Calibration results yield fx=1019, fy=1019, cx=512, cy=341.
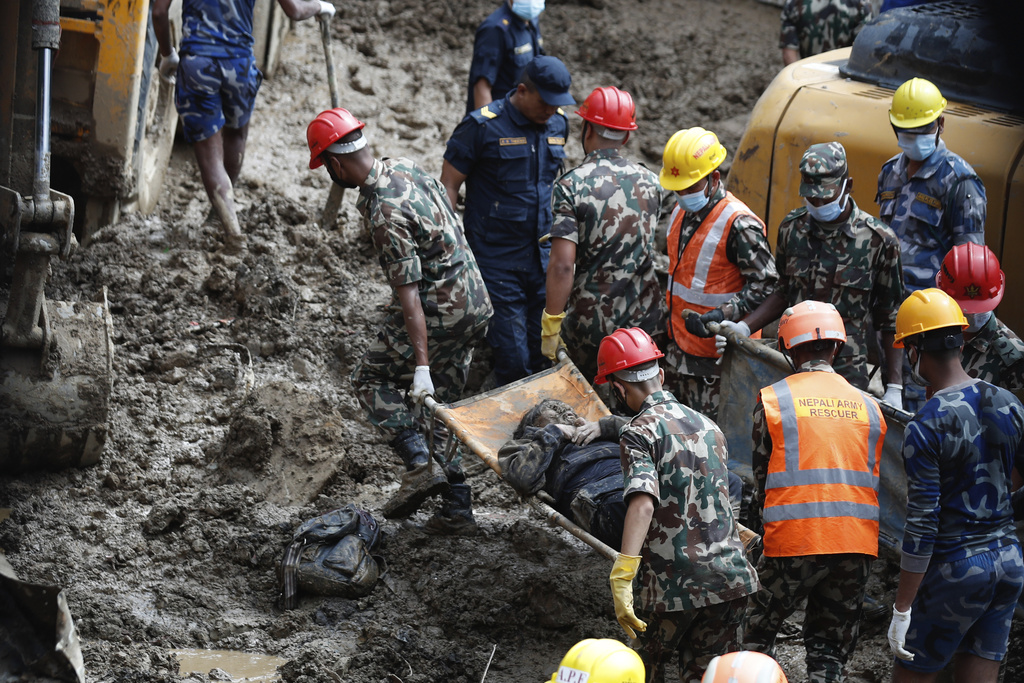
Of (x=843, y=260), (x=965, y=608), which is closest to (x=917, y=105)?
(x=843, y=260)

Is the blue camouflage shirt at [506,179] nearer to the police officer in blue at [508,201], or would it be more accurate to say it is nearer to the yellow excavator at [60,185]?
the police officer in blue at [508,201]

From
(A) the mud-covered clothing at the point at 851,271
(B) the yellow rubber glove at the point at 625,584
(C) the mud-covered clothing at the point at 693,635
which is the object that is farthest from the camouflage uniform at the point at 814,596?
(A) the mud-covered clothing at the point at 851,271

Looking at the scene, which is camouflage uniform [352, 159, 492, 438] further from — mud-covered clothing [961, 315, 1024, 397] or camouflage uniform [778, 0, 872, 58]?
camouflage uniform [778, 0, 872, 58]

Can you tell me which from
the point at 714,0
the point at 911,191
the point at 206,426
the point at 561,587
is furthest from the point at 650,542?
the point at 714,0

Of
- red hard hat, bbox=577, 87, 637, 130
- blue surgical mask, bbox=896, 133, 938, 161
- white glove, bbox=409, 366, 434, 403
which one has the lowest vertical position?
white glove, bbox=409, 366, 434, 403

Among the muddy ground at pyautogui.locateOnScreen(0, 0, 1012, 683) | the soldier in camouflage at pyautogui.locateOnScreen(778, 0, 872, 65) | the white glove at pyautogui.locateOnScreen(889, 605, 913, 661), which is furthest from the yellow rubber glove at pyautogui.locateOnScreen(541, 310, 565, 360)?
the soldier in camouflage at pyautogui.locateOnScreen(778, 0, 872, 65)

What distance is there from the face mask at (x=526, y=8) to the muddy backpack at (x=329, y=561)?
3.87m

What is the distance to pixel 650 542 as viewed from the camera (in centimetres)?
369

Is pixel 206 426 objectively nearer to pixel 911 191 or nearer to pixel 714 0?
pixel 911 191

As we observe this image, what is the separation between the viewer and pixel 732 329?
5129mm

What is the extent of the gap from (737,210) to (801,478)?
1.77 metres

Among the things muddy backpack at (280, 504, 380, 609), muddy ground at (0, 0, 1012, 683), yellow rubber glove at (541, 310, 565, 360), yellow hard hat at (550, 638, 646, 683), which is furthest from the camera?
yellow rubber glove at (541, 310, 565, 360)

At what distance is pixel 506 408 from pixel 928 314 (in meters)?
A: 2.18

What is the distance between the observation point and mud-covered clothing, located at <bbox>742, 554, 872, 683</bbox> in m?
3.85
